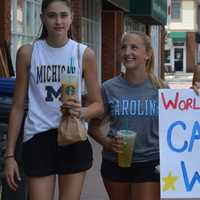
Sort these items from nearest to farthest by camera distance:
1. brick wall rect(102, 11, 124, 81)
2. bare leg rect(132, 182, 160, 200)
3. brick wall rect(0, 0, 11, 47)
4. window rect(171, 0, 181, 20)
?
bare leg rect(132, 182, 160, 200) < brick wall rect(0, 0, 11, 47) < brick wall rect(102, 11, 124, 81) < window rect(171, 0, 181, 20)

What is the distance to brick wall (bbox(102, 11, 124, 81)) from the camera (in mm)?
20625

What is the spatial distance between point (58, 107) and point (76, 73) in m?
0.23

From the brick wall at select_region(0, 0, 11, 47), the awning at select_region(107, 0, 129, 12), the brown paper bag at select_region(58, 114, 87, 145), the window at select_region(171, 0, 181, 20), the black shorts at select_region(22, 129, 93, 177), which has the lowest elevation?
the black shorts at select_region(22, 129, 93, 177)

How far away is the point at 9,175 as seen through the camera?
14.4 ft

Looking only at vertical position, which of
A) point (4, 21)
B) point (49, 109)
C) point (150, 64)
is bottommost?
point (49, 109)

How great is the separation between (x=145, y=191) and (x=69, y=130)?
0.74 meters

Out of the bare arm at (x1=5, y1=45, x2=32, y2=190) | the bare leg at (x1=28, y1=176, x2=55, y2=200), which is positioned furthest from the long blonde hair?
the bare leg at (x1=28, y1=176, x2=55, y2=200)

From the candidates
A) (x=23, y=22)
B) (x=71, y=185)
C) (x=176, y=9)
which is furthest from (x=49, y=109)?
(x=176, y=9)

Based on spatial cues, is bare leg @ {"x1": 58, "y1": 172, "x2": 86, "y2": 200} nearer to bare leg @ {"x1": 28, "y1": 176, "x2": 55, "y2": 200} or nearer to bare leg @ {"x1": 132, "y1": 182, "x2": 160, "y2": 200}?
bare leg @ {"x1": 28, "y1": 176, "x2": 55, "y2": 200}

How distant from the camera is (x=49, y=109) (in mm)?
4320

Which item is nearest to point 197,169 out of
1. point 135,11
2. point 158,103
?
point 158,103

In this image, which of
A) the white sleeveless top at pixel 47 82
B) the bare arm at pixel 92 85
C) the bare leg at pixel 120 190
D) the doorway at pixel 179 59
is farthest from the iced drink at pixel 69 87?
the doorway at pixel 179 59

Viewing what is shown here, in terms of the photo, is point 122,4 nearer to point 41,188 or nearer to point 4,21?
point 4,21

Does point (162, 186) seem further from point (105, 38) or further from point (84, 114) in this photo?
point (105, 38)
